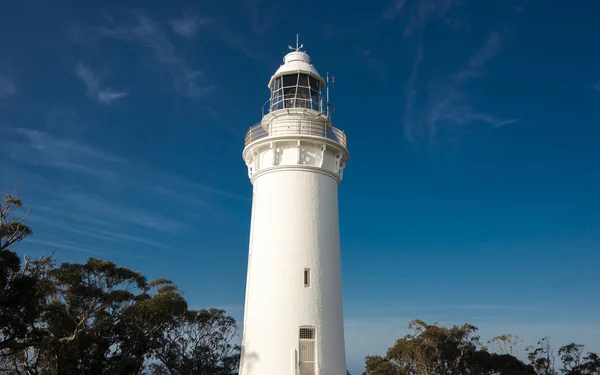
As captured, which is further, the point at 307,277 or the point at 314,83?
the point at 314,83

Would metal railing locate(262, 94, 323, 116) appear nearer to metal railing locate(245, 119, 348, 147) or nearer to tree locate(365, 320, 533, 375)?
metal railing locate(245, 119, 348, 147)

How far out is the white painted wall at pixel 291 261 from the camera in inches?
717

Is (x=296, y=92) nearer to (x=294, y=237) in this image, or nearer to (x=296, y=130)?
(x=296, y=130)

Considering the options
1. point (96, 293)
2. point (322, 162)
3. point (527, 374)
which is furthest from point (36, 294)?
point (527, 374)

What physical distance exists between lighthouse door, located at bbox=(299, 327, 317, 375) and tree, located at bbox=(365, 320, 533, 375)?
63.2 ft

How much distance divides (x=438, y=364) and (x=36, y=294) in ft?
89.8

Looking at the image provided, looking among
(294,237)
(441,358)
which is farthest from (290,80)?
(441,358)

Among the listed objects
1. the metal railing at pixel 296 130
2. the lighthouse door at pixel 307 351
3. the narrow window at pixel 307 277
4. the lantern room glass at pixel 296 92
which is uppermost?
the lantern room glass at pixel 296 92

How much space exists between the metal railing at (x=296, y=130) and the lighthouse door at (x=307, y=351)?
7.57 m

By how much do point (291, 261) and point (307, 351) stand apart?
3209 mm

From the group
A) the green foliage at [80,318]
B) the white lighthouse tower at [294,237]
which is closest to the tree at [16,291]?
the green foliage at [80,318]

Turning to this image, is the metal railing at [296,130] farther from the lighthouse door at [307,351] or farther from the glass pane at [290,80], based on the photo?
the lighthouse door at [307,351]

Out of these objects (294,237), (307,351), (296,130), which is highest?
(296,130)

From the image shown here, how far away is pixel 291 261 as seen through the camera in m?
18.9
